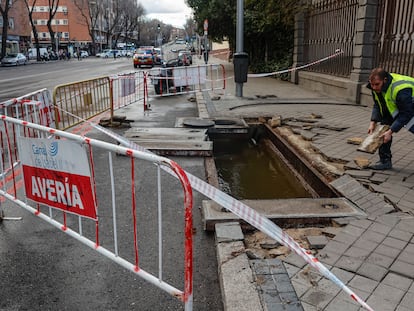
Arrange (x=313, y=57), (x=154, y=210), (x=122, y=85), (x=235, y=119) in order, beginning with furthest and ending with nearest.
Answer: (x=313, y=57) < (x=122, y=85) < (x=235, y=119) < (x=154, y=210)

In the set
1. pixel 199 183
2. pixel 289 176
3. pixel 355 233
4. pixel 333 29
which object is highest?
pixel 333 29

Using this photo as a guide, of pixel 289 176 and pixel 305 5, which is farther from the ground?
pixel 305 5

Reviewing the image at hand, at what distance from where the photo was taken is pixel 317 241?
3906mm

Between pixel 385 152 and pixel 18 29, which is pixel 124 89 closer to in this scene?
pixel 385 152

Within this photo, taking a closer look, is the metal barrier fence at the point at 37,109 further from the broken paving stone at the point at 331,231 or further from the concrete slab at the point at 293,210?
the broken paving stone at the point at 331,231

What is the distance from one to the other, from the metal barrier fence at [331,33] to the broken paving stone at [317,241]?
10.8 metres

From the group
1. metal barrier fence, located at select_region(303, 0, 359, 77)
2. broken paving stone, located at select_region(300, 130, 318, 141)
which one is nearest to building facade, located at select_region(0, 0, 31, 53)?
metal barrier fence, located at select_region(303, 0, 359, 77)

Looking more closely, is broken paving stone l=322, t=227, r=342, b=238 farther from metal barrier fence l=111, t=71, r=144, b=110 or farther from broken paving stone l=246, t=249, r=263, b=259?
metal barrier fence l=111, t=71, r=144, b=110

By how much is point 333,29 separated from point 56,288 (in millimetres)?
14457

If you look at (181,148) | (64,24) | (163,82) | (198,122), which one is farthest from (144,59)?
(64,24)

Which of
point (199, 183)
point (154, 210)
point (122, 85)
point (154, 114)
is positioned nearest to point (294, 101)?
point (154, 114)

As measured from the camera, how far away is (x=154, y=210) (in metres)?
4.90

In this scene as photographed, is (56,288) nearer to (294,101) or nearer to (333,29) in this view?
(294,101)

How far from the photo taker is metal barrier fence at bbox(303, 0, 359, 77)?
13.7 m
